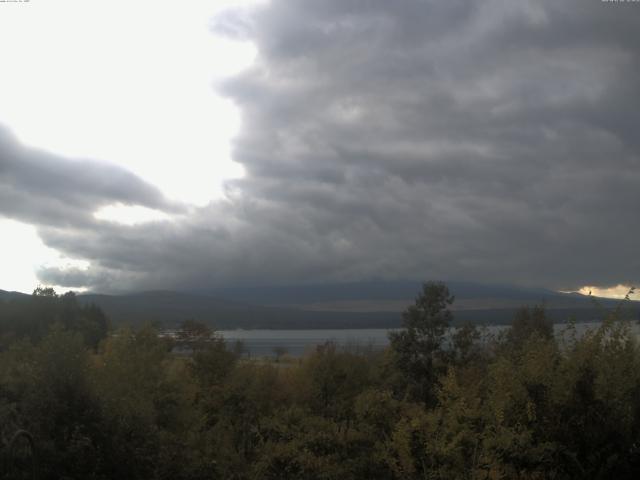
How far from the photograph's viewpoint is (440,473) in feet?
51.4

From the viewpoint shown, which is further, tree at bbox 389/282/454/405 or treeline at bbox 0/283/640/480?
tree at bbox 389/282/454/405

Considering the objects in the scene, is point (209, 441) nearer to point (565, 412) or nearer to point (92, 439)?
point (92, 439)

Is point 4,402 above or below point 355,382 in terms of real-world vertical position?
above

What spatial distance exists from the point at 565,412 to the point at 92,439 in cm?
1111

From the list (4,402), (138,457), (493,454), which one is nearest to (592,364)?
(493,454)

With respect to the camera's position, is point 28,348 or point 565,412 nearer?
point 565,412

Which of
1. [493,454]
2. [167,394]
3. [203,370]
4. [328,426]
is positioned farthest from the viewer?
[203,370]

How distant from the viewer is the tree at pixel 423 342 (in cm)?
3588

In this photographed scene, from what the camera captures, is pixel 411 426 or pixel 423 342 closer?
pixel 411 426

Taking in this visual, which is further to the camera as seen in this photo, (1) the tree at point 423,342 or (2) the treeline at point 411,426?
(1) the tree at point 423,342

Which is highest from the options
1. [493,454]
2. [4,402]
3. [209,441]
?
[4,402]

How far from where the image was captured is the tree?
35.9m

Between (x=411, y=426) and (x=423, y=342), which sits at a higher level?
(x=423, y=342)

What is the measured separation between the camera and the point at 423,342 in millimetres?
36688
